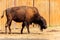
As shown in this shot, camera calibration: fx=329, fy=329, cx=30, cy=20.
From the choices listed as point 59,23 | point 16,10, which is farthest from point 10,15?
point 59,23

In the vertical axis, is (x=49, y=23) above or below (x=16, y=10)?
below

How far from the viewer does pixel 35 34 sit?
17578 mm

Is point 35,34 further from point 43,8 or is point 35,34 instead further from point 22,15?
point 43,8

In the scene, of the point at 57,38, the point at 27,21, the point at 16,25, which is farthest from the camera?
the point at 16,25

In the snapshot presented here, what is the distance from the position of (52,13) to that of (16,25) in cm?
256


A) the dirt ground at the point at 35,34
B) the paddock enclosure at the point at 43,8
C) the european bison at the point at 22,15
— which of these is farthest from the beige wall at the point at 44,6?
the european bison at the point at 22,15

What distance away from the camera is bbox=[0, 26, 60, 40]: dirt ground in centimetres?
1574

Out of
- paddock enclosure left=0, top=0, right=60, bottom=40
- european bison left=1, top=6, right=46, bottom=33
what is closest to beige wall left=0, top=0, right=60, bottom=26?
paddock enclosure left=0, top=0, right=60, bottom=40

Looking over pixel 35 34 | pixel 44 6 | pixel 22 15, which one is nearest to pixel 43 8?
pixel 44 6

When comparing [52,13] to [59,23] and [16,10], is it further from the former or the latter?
[16,10]

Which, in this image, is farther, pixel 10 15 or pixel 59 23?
pixel 59 23

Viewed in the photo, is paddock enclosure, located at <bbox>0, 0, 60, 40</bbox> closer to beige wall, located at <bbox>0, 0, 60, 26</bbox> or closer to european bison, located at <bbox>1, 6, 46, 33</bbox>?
beige wall, located at <bbox>0, 0, 60, 26</bbox>

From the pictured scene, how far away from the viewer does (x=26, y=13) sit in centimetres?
1803

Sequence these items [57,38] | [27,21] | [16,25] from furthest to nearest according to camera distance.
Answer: [16,25] < [27,21] < [57,38]
